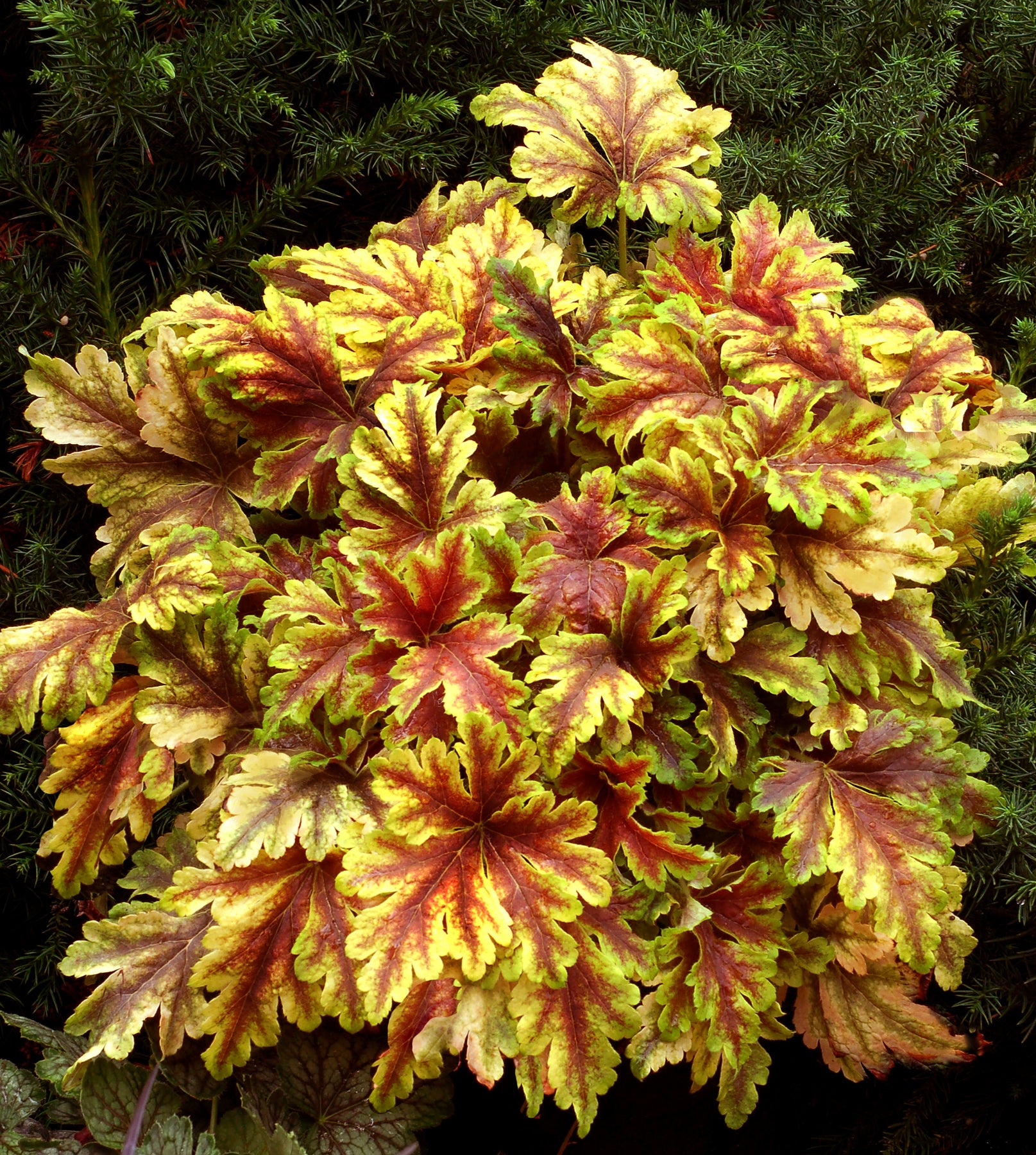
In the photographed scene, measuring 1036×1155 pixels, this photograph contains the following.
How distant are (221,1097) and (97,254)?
1069 mm

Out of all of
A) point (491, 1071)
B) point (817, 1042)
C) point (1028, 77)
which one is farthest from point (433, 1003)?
point (1028, 77)

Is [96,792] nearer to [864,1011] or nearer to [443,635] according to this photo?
[443,635]

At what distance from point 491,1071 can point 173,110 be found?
3.98 feet

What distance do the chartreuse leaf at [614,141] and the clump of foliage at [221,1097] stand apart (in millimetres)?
932

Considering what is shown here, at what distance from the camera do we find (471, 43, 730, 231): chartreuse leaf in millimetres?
1231

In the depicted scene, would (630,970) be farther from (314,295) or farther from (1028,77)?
(1028,77)

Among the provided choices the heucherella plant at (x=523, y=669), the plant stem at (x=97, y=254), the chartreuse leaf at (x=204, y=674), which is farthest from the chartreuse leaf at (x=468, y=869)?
the plant stem at (x=97, y=254)

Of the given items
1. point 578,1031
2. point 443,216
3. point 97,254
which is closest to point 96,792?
point 578,1031

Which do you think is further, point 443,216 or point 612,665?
point 443,216

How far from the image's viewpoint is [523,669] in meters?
1.05

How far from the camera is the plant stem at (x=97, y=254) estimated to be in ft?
4.35

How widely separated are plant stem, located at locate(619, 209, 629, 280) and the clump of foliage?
91 cm

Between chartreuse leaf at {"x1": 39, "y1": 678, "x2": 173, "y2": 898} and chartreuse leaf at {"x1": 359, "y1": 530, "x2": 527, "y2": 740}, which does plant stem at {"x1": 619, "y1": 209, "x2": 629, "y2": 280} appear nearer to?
chartreuse leaf at {"x1": 359, "y1": 530, "x2": 527, "y2": 740}

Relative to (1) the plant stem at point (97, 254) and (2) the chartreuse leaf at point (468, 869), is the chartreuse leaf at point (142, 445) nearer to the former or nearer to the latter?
(1) the plant stem at point (97, 254)
